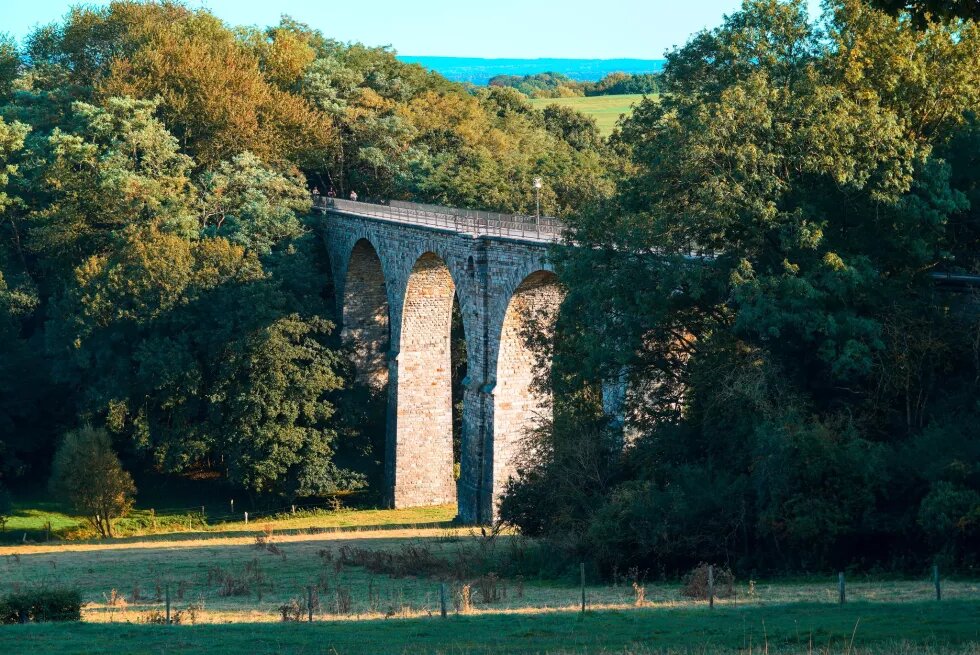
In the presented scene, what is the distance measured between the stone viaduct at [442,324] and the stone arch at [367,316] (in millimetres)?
49

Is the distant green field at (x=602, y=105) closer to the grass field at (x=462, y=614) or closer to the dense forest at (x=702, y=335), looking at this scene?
the dense forest at (x=702, y=335)

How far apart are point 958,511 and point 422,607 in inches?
346

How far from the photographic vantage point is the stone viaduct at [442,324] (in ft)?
127

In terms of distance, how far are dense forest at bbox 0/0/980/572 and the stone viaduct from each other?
1.79m

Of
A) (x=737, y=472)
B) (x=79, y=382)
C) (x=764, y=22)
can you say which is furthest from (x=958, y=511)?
(x=79, y=382)

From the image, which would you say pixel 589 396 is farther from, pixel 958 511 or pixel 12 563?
pixel 12 563

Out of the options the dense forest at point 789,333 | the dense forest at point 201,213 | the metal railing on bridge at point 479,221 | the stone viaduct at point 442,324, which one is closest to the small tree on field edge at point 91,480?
the dense forest at point 201,213

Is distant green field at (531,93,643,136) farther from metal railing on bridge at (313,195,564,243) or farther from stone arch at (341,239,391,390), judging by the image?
metal railing on bridge at (313,195,564,243)

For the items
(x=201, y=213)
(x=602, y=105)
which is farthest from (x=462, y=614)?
(x=602, y=105)

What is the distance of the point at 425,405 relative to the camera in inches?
1884

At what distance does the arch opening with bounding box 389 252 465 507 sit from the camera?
4712 centimetres

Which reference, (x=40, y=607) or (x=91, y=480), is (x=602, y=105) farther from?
(x=40, y=607)

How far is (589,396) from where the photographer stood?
30.4 meters

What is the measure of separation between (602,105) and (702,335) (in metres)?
96.9
